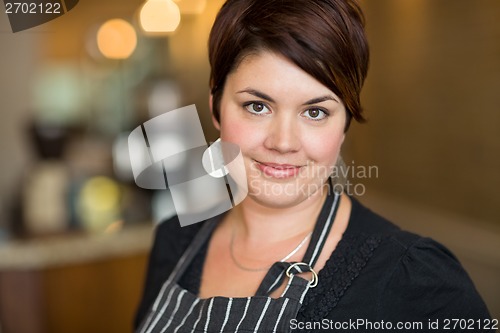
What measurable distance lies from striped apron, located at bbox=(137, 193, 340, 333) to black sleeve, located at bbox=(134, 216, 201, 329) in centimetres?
12

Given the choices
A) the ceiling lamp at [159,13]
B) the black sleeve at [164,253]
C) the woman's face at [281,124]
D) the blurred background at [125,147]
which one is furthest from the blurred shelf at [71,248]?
the woman's face at [281,124]

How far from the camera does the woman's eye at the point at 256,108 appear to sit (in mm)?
813

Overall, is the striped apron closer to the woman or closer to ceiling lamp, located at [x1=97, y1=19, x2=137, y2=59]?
the woman

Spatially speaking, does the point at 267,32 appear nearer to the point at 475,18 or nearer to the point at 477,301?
the point at 477,301

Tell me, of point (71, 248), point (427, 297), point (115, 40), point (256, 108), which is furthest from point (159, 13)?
point (115, 40)

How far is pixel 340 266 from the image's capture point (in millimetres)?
864

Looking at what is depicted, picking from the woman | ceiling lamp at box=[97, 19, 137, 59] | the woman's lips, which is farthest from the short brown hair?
ceiling lamp at box=[97, 19, 137, 59]

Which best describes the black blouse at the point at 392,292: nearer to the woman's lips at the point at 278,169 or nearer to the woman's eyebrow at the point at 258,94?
the woman's lips at the point at 278,169

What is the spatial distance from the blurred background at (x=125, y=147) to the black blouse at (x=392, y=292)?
215 millimetres

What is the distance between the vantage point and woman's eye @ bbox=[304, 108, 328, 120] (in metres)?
0.80

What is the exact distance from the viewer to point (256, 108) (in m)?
0.83

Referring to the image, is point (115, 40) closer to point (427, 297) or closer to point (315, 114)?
point (315, 114)

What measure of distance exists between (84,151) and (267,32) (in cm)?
293

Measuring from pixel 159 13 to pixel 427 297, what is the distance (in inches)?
26.7
